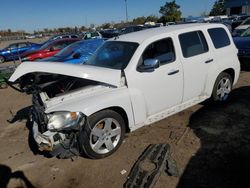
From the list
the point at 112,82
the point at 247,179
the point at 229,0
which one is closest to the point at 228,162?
the point at 247,179

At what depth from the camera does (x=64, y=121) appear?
11.4 feet

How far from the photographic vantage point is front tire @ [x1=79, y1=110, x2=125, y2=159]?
364cm

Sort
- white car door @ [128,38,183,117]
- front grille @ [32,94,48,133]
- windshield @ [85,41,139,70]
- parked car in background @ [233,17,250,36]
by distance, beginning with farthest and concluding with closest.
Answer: parked car in background @ [233,17,250,36] → windshield @ [85,41,139,70] → white car door @ [128,38,183,117] → front grille @ [32,94,48,133]

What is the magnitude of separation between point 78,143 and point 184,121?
2.34 metres

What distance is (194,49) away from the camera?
476 centimetres

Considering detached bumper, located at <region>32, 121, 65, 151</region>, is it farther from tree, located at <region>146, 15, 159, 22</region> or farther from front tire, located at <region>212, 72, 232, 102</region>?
tree, located at <region>146, 15, 159, 22</region>

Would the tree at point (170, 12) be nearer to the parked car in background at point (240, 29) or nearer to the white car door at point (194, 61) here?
the parked car in background at point (240, 29)

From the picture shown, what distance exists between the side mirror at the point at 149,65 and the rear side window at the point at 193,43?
862 millimetres

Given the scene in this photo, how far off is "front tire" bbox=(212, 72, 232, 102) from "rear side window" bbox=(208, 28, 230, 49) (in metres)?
0.64

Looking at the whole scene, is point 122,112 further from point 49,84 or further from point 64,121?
Result: point 49,84

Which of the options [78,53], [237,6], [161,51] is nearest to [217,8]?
[237,6]

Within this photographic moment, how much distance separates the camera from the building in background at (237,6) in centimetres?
5275

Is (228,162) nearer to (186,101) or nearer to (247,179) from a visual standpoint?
(247,179)

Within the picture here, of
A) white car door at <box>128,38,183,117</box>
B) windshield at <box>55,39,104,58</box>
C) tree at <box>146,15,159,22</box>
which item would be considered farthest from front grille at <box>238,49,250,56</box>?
tree at <box>146,15,159,22</box>
